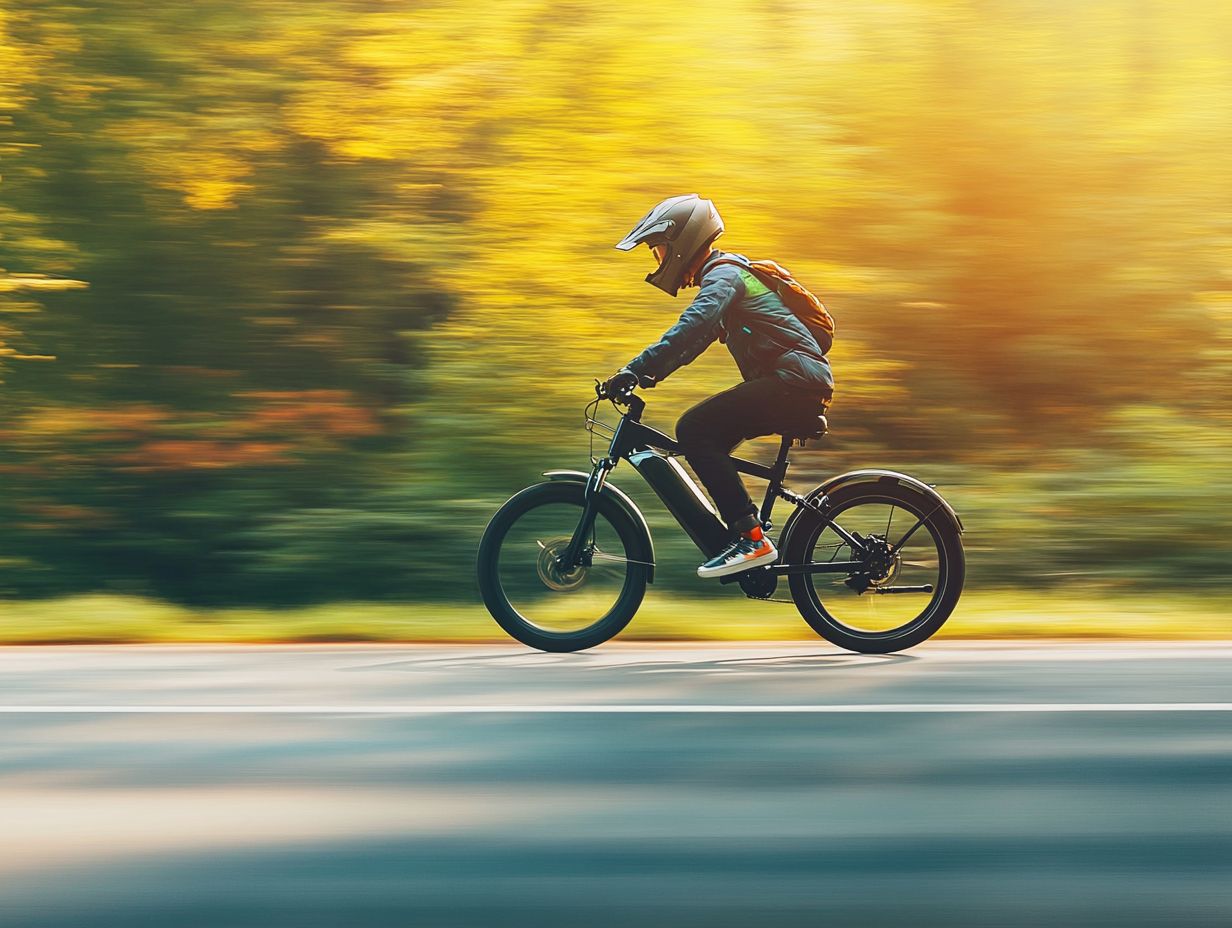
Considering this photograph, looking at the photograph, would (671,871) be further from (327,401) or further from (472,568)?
(327,401)

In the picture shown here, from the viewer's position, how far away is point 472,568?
31.1 ft

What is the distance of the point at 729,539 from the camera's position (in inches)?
271

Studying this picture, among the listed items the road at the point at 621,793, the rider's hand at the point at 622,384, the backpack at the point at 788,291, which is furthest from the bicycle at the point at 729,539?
the backpack at the point at 788,291

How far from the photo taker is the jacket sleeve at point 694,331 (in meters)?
6.65

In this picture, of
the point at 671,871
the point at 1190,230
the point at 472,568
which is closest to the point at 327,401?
the point at 472,568

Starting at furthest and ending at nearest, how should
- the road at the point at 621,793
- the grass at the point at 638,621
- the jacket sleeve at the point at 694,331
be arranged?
the grass at the point at 638,621, the jacket sleeve at the point at 694,331, the road at the point at 621,793

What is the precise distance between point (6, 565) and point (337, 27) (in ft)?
14.0

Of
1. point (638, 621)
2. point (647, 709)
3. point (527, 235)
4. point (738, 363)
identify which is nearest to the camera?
point (647, 709)

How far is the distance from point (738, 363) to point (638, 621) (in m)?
1.79

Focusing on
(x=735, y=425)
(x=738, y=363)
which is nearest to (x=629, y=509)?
(x=735, y=425)

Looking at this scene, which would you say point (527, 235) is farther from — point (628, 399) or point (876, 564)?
point (876, 564)

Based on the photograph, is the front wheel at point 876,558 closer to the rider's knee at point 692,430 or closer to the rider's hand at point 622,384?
the rider's knee at point 692,430

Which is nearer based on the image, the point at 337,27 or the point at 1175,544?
the point at 1175,544

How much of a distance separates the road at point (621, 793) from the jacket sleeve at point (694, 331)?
1.22m
